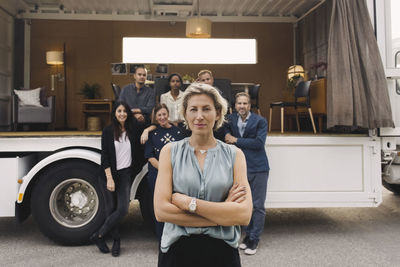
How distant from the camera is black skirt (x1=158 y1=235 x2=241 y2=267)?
1309mm

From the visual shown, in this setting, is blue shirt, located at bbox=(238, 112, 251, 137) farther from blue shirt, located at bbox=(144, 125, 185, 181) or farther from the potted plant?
the potted plant

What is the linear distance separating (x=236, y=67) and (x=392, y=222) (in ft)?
21.9

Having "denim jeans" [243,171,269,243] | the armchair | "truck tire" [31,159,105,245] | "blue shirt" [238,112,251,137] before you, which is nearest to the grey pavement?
"truck tire" [31,159,105,245]

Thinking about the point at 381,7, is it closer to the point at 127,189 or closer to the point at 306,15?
the point at 127,189

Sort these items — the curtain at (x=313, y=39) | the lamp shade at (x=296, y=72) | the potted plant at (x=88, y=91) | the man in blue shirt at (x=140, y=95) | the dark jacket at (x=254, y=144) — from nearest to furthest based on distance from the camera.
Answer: the dark jacket at (x=254, y=144)
the man in blue shirt at (x=140, y=95)
the lamp shade at (x=296, y=72)
the curtain at (x=313, y=39)
the potted plant at (x=88, y=91)

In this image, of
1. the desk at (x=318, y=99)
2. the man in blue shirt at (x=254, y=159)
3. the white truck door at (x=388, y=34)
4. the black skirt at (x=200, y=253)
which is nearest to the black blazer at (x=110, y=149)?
the man in blue shirt at (x=254, y=159)

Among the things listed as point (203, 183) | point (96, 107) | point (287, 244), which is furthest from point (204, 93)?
point (96, 107)

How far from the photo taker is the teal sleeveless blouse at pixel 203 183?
1.31 metres

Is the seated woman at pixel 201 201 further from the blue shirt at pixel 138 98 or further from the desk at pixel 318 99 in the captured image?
the desk at pixel 318 99

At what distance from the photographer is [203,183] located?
131 centimetres

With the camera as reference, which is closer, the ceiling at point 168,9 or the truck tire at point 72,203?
the truck tire at point 72,203

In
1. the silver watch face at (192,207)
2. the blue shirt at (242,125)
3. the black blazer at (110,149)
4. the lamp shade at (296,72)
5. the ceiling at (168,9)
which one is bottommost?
the silver watch face at (192,207)

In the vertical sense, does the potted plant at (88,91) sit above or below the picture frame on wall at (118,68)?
below

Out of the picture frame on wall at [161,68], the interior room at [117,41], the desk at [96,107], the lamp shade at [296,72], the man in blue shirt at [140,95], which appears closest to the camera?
the man in blue shirt at [140,95]
